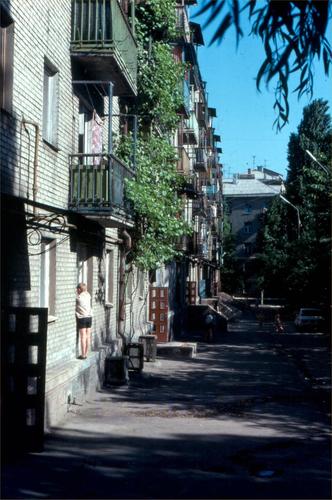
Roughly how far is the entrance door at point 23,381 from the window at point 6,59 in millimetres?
2632

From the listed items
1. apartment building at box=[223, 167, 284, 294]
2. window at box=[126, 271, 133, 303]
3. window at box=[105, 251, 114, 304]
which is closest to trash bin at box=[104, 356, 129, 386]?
window at box=[105, 251, 114, 304]

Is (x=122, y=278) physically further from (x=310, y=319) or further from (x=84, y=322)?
(x=310, y=319)

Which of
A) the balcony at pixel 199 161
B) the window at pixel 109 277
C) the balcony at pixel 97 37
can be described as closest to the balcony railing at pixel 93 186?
the balcony at pixel 97 37

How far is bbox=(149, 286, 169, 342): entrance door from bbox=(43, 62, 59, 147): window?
1300 cm

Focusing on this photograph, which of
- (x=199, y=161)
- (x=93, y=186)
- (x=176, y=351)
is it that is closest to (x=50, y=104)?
(x=93, y=186)

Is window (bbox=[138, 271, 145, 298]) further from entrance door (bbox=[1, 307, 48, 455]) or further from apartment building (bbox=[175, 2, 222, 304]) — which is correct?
entrance door (bbox=[1, 307, 48, 455])

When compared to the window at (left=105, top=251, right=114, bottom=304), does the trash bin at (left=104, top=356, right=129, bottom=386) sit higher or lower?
lower

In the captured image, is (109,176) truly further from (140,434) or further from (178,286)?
(178,286)

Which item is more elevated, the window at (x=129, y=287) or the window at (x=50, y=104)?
the window at (x=50, y=104)

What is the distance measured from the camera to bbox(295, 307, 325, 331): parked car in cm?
4259

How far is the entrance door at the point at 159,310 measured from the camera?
82.3ft

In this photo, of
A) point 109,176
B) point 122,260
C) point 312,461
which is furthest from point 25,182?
point 122,260

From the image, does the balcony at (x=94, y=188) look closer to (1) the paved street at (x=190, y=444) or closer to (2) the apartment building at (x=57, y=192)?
(2) the apartment building at (x=57, y=192)

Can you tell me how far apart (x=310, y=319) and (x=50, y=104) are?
3272cm
